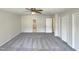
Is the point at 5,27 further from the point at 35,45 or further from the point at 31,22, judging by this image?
the point at 31,22

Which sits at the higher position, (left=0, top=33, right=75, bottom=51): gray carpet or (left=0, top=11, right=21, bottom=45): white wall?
(left=0, top=11, right=21, bottom=45): white wall

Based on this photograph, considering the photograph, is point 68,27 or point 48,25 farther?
point 48,25

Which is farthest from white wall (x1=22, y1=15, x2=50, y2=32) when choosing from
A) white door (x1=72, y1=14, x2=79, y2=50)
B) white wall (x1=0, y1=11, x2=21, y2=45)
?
white door (x1=72, y1=14, x2=79, y2=50)

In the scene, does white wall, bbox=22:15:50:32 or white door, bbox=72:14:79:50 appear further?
white wall, bbox=22:15:50:32

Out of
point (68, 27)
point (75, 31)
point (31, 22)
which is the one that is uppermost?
point (31, 22)

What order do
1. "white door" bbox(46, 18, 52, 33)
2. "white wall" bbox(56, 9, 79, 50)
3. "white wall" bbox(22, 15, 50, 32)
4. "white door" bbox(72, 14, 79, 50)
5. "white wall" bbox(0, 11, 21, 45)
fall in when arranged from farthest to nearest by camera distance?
"white wall" bbox(22, 15, 50, 32)
"white door" bbox(46, 18, 52, 33)
"white wall" bbox(0, 11, 21, 45)
"white wall" bbox(56, 9, 79, 50)
"white door" bbox(72, 14, 79, 50)

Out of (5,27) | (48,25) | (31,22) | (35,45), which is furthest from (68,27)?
(31,22)

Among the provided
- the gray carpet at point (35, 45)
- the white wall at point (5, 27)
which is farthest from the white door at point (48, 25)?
the white wall at point (5, 27)

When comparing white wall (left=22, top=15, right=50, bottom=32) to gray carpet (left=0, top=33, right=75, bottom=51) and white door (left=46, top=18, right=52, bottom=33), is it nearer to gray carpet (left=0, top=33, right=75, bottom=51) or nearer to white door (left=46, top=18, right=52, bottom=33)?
white door (left=46, top=18, right=52, bottom=33)

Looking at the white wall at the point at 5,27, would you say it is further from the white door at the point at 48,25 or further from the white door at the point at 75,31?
the white door at the point at 48,25
